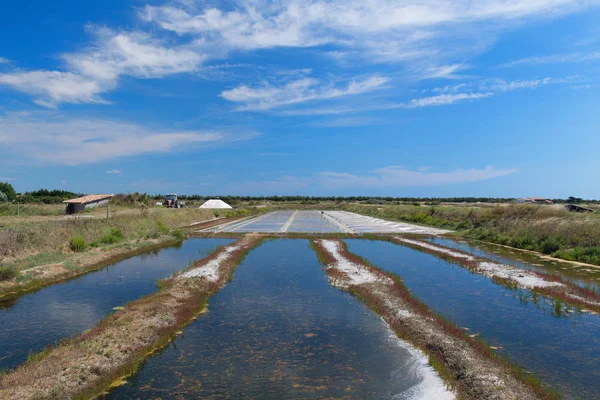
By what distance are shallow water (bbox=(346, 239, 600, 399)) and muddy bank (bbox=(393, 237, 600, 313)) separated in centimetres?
50

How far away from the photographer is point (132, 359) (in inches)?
286

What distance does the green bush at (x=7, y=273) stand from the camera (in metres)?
13.3

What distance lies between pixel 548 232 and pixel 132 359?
79.4 feet

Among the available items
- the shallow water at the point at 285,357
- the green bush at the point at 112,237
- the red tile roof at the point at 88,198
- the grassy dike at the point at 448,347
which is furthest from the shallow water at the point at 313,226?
the shallow water at the point at 285,357

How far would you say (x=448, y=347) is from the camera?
7707mm

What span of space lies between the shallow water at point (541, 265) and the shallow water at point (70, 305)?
48.1 ft

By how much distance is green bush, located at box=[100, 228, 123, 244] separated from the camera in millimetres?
23600

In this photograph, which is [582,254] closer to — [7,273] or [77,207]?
[7,273]

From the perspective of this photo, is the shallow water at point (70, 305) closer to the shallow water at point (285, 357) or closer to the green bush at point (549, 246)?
the shallow water at point (285, 357)

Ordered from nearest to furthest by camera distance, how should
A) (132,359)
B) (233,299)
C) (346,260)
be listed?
1. (132,359)
2. (233,299)
3. (346,260)

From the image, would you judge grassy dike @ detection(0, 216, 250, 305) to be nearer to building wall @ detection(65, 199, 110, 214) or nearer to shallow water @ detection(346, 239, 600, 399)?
shallow water @ detection(346, 239, 600, 399)

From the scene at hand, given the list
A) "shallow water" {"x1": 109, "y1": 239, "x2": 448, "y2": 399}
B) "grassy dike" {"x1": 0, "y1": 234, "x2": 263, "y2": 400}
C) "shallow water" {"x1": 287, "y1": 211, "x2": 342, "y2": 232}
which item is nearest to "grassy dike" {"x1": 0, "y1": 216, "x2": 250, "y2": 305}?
"grassy dike" {"x1": 0, "y1": 234, "x2": 263, "y2": 400}

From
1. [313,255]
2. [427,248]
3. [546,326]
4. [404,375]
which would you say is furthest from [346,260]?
[404,375]

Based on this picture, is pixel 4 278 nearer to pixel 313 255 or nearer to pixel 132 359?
pixel 132 359
